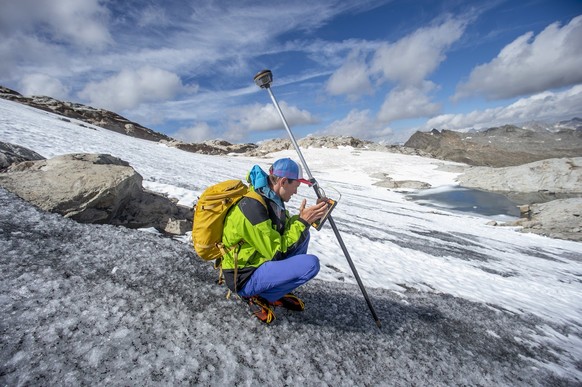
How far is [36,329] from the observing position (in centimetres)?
333

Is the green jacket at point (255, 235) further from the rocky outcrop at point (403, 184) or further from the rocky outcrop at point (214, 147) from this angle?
the rocky outcrop at point (214, 147)

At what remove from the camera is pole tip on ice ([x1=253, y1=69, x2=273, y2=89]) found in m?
5.33

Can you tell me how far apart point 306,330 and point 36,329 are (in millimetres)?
3529

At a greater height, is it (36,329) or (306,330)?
(36,329)

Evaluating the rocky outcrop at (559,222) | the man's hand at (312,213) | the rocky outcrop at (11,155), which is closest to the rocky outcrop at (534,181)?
the rocky outcrop at (559,222)

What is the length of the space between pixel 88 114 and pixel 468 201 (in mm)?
82745

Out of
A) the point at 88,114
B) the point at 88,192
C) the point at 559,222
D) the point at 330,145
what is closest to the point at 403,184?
the point at 559,222

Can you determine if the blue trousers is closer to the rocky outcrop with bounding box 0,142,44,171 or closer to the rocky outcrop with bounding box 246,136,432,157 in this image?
the rocky outcrop with bounding box 0,142,44,171

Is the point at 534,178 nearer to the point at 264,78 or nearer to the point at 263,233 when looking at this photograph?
the point at 264,78

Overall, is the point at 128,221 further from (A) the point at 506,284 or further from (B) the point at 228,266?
(A) the point at 506,284

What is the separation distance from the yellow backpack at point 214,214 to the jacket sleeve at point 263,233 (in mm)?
158

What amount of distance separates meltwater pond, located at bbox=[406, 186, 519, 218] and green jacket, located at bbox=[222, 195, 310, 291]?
119 ft

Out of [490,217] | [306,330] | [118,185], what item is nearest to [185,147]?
[490,217]

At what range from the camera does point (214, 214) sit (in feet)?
12.1
